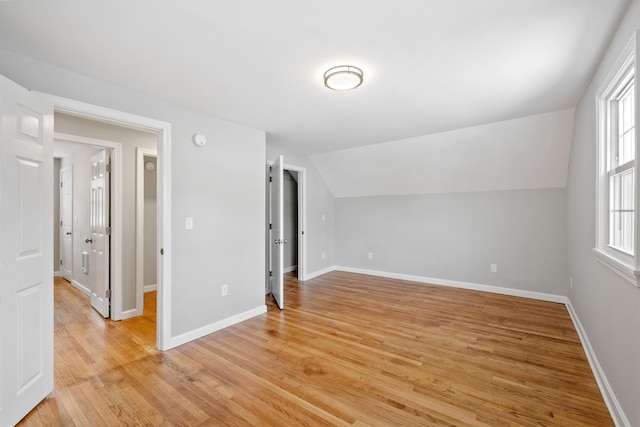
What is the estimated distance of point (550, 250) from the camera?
4.01 metres

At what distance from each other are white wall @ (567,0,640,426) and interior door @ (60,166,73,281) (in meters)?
6.69

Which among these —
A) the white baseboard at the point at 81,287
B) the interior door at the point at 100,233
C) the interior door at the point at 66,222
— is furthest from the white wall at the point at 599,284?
the interior door at the point at 66,222

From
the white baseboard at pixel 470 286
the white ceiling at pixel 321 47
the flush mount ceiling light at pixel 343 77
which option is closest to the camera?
the white ceiling at pixel 321 47

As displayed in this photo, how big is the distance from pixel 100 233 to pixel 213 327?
2.00 m

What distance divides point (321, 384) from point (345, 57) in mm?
2382

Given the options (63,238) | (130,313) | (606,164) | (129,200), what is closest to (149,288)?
(130,313)

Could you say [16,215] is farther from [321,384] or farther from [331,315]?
[331,315]

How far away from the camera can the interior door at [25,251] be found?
1.64m

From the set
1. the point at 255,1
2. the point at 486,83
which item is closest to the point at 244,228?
the point at 255,1

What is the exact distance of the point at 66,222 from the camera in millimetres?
5125

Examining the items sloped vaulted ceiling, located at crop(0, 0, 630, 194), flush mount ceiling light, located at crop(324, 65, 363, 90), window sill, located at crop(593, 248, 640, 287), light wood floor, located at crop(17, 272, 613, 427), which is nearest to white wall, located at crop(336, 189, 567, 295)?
light wood floor, located at crop(17, 272, 613, 427)

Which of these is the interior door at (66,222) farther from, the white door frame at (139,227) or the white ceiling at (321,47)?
the white ceiling at (321,47)

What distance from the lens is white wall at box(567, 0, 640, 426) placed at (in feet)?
4.86

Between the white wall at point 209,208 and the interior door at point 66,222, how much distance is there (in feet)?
11.1
